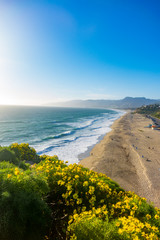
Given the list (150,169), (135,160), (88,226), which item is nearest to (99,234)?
(88,226)

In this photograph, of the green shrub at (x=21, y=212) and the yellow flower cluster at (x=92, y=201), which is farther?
the yellow flower cluster at (x=92, y=201)

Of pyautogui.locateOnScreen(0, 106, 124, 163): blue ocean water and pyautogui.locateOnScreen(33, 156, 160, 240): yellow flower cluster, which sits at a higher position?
pyautogui.locateOnScreen(33, 156, 160, 240): yellow flower cluster

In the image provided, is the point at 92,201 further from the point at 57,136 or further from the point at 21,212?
the point at 57,136

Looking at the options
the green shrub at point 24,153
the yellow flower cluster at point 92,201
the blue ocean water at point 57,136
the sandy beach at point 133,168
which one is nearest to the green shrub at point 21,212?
the yellow flower cluster at point 92,201

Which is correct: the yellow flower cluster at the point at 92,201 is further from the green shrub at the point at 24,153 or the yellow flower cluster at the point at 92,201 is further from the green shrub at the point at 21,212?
the green shrub at the point at 24,153

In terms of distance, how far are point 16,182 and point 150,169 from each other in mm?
18417

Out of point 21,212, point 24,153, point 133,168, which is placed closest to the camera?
point 21,212

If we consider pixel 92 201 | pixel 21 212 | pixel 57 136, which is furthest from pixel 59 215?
pixel 57 136

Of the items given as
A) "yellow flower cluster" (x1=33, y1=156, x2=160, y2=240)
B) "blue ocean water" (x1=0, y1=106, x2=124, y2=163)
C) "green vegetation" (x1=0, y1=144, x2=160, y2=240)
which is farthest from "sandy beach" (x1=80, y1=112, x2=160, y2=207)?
"green vegetation" (x1=0, y1=144, x2=160, y2=240)

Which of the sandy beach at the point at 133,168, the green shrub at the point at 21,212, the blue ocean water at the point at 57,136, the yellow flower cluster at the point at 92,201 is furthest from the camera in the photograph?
the blue ocean water at the point at 57,136

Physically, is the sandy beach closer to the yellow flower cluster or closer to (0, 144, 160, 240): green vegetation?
the yellow flower cluster

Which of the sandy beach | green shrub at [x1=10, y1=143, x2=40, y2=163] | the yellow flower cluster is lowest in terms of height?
the sandy beach

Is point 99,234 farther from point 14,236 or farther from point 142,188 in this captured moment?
point 142,188

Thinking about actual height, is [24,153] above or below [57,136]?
above
